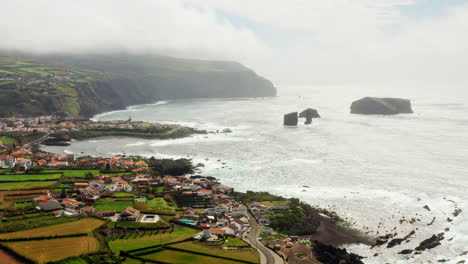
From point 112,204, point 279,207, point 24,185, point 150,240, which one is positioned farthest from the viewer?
point 24,185

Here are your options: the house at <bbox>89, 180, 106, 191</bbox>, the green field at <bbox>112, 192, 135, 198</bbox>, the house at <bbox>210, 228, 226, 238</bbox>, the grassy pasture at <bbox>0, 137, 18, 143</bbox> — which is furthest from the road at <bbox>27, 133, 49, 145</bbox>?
the house at <bbox>210, 228, 226, 238</bbox>

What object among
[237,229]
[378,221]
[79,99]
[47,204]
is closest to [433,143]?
[378,221]

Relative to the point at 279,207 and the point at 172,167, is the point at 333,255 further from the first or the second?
the point at 172,167

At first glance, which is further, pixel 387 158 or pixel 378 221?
pixel 387 158

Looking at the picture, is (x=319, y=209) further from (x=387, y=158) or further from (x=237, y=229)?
(x=387, y=158)

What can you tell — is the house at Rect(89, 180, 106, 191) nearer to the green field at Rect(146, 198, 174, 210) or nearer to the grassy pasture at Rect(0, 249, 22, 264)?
the green field at Rect(146, 198, 174, 210)

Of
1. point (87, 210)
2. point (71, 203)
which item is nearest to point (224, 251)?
point (87, 210)
